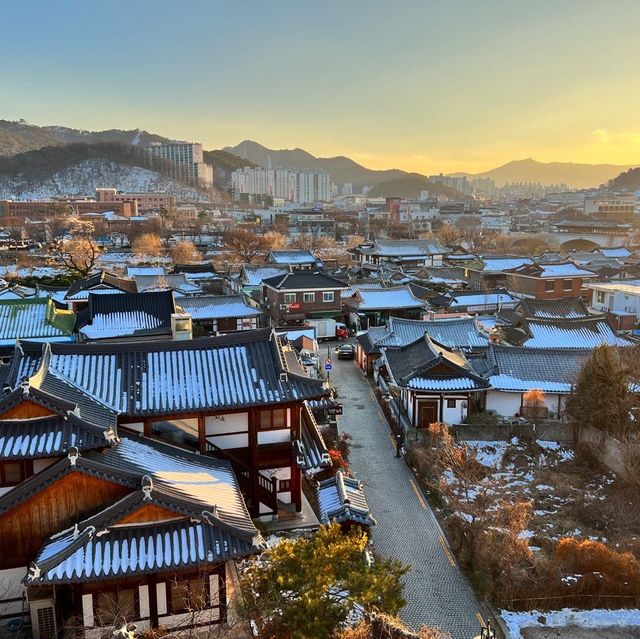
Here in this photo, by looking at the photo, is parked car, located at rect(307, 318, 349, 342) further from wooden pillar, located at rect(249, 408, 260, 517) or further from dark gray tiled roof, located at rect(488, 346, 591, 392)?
wooden pillar, located at rect(249, 408, 260, 517)

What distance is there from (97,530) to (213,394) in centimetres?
478

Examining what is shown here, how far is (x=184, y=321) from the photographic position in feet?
Result: 94.3

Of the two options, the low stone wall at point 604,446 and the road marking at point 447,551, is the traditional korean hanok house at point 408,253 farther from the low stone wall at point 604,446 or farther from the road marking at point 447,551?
the road marking at point 447,551

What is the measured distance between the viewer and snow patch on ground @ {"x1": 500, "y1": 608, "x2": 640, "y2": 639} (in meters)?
13.4

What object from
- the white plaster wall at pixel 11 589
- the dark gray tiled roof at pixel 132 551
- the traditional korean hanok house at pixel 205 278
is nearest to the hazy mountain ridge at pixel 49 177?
the traditional korean hanok house at pixel 205 278

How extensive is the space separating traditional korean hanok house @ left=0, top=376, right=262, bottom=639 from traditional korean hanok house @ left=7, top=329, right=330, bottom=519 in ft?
6.54

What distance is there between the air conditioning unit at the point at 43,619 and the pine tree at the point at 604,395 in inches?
778

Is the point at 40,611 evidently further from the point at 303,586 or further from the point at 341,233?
the point at 341,233

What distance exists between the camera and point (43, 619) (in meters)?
11.4

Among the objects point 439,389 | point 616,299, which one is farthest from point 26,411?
point 616,299

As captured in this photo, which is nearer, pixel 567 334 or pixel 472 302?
pixel 567 334

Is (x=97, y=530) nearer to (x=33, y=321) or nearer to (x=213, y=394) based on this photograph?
(x=213, y=394)

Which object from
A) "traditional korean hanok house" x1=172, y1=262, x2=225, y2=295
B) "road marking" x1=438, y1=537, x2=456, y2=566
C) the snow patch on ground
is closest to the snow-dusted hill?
"traditional korean hanok house" x1=172, y1=262, x2=225, y2=295

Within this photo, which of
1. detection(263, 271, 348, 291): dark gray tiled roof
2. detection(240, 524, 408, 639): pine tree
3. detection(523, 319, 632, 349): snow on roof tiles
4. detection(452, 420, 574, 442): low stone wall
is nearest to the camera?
detection(240, 524, 408, 639): pine tree
